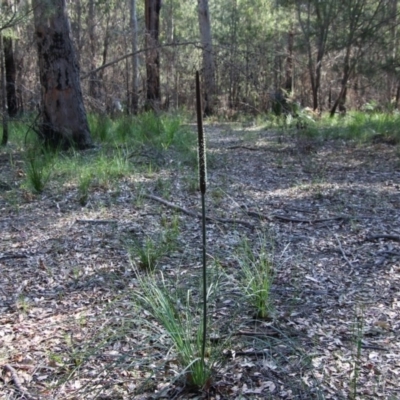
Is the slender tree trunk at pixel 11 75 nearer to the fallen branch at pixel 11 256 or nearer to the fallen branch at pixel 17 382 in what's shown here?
Answer: the fallen branch at pixel 11 256

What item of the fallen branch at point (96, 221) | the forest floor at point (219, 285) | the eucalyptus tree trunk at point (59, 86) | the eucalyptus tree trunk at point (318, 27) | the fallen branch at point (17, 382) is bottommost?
the fallen branch at point (17, 382)

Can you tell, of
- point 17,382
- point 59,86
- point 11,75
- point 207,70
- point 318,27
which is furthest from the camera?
point 207,70

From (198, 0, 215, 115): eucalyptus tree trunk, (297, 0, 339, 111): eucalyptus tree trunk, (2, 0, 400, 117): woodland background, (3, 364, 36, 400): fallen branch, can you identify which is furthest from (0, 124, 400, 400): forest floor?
(198, 0, 215, 115): eucalyptus tree trunk

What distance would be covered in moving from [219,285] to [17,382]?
1.25 m

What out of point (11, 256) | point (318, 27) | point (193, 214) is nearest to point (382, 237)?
point (193, 214)

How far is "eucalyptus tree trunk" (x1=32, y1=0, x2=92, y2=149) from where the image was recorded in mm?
7613

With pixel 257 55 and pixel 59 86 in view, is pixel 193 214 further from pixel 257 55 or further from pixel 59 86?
pixel 257 55

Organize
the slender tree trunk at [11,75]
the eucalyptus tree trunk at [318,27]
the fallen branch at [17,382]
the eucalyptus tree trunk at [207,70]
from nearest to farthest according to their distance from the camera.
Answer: the fallen branch at [17,382], the eucalyptus tree trunk at [318,27], the slender tree trunk at [11,75], the eucalyptus tree trunk at [207,70]

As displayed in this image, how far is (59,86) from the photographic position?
25.6 ft

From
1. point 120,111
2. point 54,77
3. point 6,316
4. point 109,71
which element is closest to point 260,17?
point 109,71

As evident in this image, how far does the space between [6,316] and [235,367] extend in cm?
149

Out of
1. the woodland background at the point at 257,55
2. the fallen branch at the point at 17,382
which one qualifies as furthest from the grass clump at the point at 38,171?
the fallen branch at the point at 17,382

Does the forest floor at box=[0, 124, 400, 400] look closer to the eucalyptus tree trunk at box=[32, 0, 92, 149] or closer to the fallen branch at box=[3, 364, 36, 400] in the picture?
the fallen branch at box=[3, 364, 36, 400]

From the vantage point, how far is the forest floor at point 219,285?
2.52 metres
